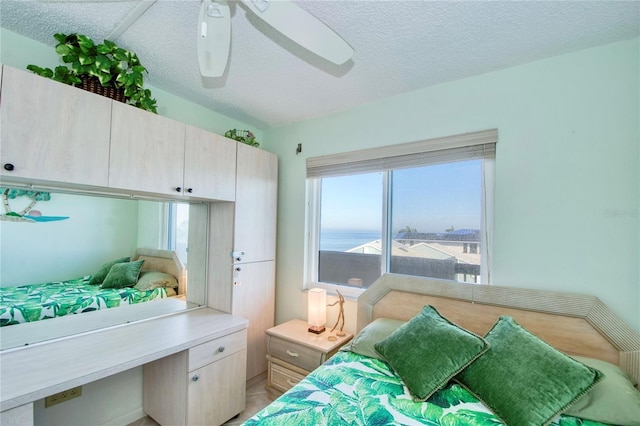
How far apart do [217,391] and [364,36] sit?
2.40 meters

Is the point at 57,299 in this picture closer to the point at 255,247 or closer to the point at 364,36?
the point at 255,247

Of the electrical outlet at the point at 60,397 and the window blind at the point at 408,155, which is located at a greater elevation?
the window blind at the point at 408,155

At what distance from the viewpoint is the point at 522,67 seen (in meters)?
1.84

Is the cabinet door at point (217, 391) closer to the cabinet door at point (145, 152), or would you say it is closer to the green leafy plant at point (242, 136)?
the cabinet door at point (145, 152)

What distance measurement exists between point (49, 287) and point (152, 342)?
2.51 feet

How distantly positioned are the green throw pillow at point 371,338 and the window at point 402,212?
522 millimetres

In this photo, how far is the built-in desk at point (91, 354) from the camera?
1.17m

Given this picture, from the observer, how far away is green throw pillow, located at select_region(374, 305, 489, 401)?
1393mm

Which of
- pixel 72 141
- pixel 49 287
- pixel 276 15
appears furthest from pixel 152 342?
pixel 276 15

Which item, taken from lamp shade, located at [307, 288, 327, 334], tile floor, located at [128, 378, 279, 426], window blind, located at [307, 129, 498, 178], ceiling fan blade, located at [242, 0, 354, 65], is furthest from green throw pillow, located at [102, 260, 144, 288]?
ceiling fan blade, located at [242, 0, 354, 65]

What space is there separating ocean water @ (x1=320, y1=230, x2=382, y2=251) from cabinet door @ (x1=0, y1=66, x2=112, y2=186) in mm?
1798

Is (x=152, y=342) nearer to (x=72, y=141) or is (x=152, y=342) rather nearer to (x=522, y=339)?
(x=72, y=141)

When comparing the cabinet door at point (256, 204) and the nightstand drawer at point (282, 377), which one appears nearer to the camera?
the nightstand drawer at point (282, 377)

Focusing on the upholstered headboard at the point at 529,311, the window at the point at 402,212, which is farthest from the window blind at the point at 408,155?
the upholstered headboard at the point at 529,311
